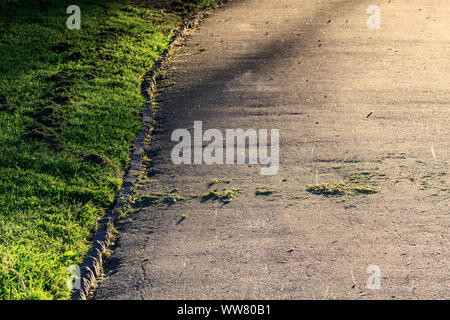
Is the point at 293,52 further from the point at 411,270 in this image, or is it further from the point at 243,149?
the point at 411,270

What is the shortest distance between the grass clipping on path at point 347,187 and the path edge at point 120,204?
71.9 inches

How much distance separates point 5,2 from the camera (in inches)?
471

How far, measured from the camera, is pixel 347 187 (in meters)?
5.62

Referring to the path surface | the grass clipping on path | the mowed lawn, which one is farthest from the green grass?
the mowed lawn

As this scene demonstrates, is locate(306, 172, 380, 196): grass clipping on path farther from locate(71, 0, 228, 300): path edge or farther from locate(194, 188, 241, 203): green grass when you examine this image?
locate(71, 0, 228, 300): path edge

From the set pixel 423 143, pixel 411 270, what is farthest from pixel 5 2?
pixel 411 270

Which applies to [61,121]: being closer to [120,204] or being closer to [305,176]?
[120,204]

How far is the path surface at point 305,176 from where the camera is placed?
439 cm

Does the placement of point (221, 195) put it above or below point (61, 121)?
below

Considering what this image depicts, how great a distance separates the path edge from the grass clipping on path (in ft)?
5.99

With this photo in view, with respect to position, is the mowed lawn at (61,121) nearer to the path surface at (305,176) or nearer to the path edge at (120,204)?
the path edge at (120,204)

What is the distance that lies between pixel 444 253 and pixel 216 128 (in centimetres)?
Result: 326

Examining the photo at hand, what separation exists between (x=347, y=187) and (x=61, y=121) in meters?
3.58

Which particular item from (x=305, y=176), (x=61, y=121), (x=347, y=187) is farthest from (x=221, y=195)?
(x=61, y=121)
